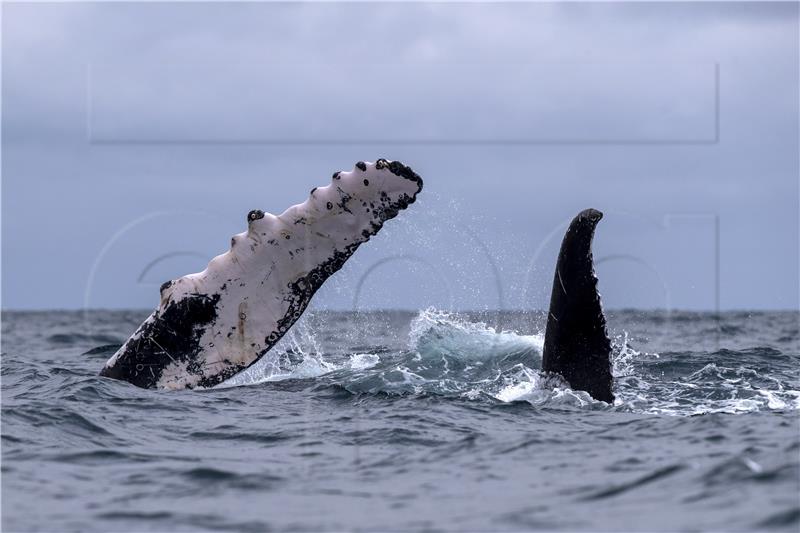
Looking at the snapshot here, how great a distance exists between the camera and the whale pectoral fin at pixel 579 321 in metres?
10.5

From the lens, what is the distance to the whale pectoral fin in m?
10.5

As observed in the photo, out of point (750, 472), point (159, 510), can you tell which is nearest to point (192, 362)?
point (159, 510)

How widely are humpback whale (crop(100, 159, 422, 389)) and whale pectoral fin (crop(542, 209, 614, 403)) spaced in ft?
5.14

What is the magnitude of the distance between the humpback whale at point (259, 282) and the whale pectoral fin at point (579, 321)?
1567mm

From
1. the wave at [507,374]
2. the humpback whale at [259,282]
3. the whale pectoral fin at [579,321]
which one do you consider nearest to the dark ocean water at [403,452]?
the wave at [507,374]

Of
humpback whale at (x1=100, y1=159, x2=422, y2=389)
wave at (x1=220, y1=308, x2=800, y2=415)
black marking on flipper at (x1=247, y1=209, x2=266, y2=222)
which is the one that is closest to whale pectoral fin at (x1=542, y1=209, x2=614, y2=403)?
wave at (x1=220, y1=308, x2=800, y2=415)

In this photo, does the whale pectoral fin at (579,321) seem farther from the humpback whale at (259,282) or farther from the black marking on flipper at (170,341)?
the black marking on flipper at (170,341)

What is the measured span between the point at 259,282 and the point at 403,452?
8.71 feet

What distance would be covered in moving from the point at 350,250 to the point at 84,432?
9.73 feet

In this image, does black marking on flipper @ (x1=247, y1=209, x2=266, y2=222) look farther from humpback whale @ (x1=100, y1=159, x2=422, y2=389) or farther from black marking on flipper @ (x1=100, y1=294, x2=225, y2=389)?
black marking on flipper @ (x1=100, y1=294, x2=225, y2=389)

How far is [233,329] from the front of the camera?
11.4 metres

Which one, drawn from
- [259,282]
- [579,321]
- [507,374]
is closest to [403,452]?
[579,321]

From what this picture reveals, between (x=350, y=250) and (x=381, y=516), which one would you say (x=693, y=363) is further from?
(x=381, y=516)

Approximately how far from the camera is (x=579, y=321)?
10.7 meters
